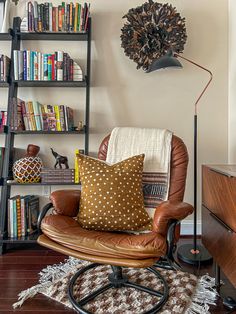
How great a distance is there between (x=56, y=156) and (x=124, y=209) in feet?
3.31

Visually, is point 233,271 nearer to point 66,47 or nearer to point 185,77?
point 185,77

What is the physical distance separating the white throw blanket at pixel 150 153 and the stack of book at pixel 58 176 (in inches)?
19.6

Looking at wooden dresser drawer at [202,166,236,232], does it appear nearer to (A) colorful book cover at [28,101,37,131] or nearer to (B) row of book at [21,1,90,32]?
(A) colorful book cover at [28,101,37,131]

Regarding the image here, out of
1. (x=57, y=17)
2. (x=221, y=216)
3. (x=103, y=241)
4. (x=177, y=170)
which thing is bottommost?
(x=103, y=241)

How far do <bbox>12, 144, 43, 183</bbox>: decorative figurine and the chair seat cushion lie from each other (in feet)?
2.74

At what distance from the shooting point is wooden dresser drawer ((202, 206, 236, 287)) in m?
1.30

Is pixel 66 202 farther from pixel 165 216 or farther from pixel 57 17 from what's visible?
pixel 57 17

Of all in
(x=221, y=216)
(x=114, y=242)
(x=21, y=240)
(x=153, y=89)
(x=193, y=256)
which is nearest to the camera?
(x=114, y=242)

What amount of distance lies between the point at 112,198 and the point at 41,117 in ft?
3.68

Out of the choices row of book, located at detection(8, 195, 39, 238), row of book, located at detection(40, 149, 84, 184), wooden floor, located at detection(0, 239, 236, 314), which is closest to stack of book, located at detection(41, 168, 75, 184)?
row of book, located at detection(40, 149, 84, 184)

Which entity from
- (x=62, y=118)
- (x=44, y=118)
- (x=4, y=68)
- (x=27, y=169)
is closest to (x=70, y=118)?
(x=62, y=118)

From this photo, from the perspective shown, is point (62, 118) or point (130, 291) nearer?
point (130, 291)

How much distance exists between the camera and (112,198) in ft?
5.02

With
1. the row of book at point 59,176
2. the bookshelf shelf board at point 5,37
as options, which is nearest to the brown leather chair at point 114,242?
the row of book at point 59,176
